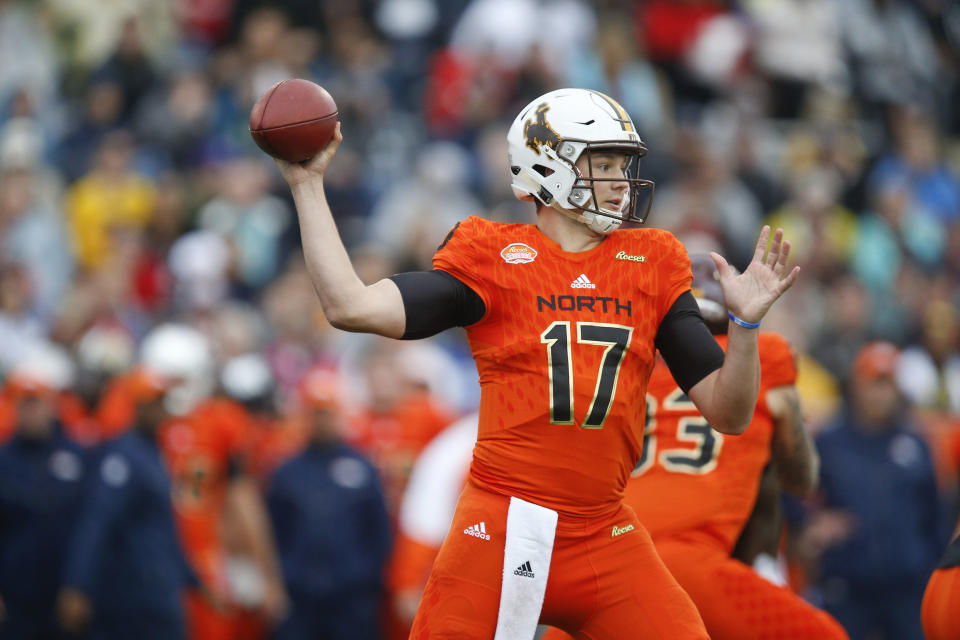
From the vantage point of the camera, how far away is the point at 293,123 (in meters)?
4.29

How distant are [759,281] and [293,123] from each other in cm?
151

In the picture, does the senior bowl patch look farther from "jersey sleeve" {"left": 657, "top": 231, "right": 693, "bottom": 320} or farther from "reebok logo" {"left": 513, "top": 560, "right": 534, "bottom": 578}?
"reebok logo" {"left": 513, "top": 560, "right": 534, "bottom": 578}

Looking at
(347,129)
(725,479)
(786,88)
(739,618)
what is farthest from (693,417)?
(786,88)

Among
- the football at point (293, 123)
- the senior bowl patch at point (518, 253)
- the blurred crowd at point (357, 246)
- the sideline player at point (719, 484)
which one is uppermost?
the football at point (293, 123)

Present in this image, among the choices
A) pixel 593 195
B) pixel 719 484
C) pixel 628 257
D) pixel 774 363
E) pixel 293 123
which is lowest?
pixel 719 484

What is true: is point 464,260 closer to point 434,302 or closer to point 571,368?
point 434,302

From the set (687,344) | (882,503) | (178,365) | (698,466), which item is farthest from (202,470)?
(687,344)

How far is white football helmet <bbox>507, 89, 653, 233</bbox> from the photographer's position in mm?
4629

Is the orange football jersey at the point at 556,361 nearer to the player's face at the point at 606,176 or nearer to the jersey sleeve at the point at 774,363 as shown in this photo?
the player's face at the point at 606,176

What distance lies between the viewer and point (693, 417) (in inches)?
219

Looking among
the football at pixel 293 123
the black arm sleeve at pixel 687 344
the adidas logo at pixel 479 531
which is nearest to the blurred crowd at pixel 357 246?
the adidas logo at pixel 479 531

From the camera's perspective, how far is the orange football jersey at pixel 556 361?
4.44m

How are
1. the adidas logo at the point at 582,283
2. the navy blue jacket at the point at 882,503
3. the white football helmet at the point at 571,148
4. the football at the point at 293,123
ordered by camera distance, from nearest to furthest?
the football at the point at 293,123
the adidas logo at the point at 582,283
the white football helmet at the point at 571,148
the navy blue jacket at the point at 882,503

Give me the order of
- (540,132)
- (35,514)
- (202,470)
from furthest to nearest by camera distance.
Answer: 1. (202,470)
2. (35,514)
3. (540,132)
